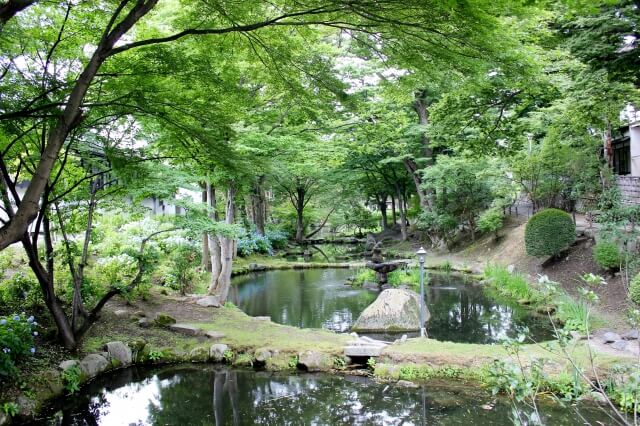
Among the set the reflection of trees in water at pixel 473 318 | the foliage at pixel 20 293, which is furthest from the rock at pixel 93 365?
the reflection of trees in water at pixel 473 318

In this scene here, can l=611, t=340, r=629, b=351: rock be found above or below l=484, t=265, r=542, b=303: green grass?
above

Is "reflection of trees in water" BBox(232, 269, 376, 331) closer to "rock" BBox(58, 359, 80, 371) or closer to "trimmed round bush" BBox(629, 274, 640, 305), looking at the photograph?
"rock" BBox(58, 359, 80, 371)

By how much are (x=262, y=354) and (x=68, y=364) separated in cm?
272

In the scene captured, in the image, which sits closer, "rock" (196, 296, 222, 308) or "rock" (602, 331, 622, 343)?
"rock" (602, 331, 622, 343)

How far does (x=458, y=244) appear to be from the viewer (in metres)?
21.8

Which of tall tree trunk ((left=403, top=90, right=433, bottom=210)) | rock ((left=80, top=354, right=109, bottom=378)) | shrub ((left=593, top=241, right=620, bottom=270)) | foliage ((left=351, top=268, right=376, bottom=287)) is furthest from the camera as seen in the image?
tall tree trunk ((left=403, top=90, right=433, bottom=210))

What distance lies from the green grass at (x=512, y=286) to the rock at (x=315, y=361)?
22.4 feet

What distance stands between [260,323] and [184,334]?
1528mm

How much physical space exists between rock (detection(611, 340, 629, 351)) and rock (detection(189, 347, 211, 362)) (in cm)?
649

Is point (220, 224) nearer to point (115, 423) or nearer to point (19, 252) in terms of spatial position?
point (115, 423)

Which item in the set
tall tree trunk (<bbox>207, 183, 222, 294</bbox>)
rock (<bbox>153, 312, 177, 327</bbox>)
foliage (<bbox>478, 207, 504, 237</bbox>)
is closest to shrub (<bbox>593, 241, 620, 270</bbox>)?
foliage (<bbox>478, 207, 504, 237</bbox>)

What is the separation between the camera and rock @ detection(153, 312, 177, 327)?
8.39m

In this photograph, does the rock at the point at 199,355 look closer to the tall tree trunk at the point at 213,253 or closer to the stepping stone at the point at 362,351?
the stepping stone at the point at 362,351

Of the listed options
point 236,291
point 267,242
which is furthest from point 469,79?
point 267,242
